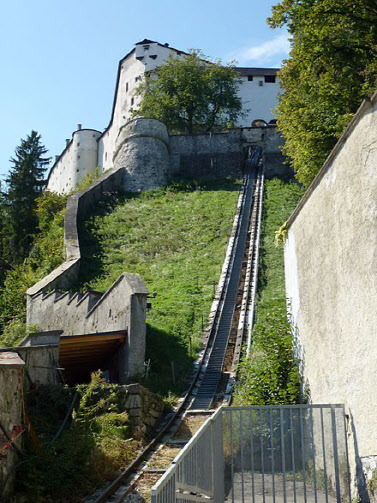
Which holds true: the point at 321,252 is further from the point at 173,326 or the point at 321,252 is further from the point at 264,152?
the point at 264,152

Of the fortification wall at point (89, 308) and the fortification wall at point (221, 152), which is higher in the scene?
the fortification wall at point (221, 152)

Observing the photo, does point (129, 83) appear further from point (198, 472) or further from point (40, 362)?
point (198, 472)

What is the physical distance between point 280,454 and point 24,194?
132ft

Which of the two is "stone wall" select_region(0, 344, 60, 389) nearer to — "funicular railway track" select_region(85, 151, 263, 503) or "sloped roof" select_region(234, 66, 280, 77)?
"funicular railway track" select_region(85, 151, 263, 503)

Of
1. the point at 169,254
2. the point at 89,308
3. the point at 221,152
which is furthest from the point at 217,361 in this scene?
the point at 221,152

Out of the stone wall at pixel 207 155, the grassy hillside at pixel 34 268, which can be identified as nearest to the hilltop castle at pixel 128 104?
the stone wall at pixel 207 155

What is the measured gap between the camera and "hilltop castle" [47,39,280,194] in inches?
2714

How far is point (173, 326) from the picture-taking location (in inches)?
900

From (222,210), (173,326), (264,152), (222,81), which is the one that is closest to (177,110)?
(222,81)

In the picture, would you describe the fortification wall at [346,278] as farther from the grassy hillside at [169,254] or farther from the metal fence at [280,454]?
Result: the grassy hillside at [169,254]

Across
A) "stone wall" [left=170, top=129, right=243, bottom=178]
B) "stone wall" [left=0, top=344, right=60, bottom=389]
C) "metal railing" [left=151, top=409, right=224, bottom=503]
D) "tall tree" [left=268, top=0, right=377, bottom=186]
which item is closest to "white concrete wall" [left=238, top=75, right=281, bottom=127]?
"stone wall" [left=170, top=129, right=243, bottom=178]

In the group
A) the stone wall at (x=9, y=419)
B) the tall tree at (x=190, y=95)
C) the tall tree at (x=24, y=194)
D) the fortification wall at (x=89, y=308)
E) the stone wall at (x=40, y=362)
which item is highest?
the tall tree at (x=190, y=95)

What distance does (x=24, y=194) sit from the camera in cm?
4528

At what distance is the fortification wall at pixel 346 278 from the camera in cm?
709
